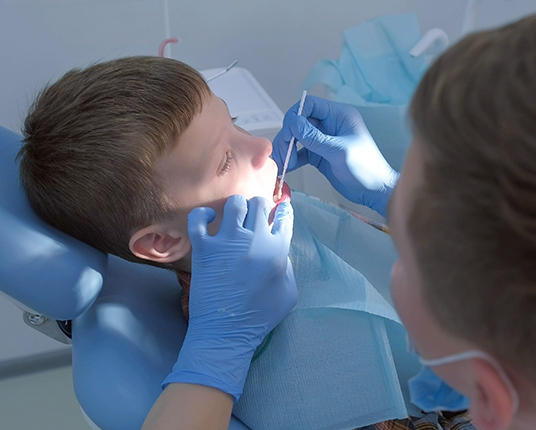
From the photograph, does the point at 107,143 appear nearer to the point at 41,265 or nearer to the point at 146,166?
the point at 146,166

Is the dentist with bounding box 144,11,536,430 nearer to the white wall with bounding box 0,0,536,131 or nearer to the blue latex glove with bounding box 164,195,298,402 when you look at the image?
the blue latex glove with bounding box 164,195,298,402

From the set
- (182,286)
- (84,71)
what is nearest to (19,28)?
(84,71)

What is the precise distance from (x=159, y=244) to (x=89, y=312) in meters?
0.21

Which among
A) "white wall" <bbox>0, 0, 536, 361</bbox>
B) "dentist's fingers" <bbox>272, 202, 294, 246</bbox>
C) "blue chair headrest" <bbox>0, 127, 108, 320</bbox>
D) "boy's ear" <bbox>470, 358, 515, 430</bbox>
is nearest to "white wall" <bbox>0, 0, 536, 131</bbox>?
"white wall" <bbox>0, 0, 536, 361</bbox>

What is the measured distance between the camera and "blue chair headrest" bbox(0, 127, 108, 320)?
37.8 inches

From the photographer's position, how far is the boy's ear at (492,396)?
Answer: 0.57 m

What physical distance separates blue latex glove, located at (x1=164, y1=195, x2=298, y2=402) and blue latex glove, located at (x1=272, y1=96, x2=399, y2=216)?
0.30m

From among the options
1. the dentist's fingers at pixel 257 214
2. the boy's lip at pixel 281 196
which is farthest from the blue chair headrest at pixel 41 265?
the boy's lip at pixel 281 196

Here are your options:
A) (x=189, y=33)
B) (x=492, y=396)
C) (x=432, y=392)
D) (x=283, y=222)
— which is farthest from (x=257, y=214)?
(x=189, y=33)

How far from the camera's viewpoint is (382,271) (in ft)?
4.72

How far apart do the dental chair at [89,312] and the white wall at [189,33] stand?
69cm

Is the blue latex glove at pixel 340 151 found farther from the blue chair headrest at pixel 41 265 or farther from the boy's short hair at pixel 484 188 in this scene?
the boy's short hair at pixel 484 188

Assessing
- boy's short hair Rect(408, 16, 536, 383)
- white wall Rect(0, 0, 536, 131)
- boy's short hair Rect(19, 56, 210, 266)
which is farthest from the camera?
white wall Rect(0, 0, 536, 131)

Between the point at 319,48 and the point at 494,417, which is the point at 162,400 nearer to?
the point at 494,417
